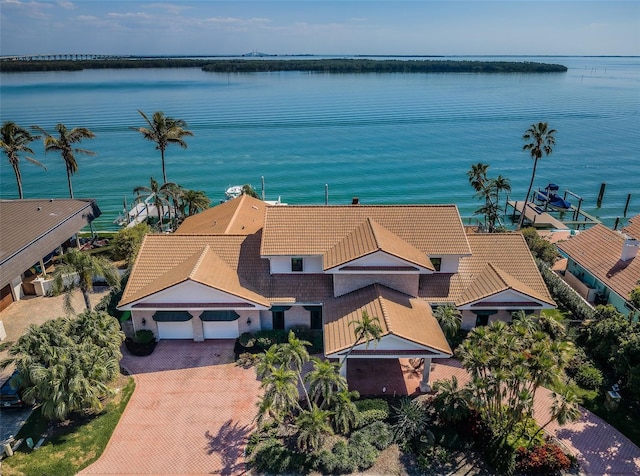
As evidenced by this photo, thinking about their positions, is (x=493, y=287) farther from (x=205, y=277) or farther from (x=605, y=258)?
(x=205, y=277)

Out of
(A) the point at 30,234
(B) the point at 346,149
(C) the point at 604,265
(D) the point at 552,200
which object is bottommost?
(D) the point at 552,200

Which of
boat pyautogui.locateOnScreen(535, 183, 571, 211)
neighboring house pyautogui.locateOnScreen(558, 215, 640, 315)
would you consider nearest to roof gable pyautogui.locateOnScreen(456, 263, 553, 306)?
neighboring house pyautogui.locateOnScreen(558, 215, 640, 315)

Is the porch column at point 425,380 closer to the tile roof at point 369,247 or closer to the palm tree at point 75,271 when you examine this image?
the tile roof at point 369,247

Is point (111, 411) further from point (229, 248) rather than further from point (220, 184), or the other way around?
point (220, 184)

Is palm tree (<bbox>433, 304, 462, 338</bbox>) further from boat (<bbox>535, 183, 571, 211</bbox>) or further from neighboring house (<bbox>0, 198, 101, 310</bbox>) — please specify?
boat (<bbox>535, 183, 571, 211</bbox>)

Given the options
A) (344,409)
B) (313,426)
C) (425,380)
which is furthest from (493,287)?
(313,426)

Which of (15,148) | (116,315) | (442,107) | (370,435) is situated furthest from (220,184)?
(442,107)
